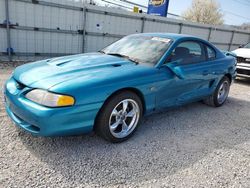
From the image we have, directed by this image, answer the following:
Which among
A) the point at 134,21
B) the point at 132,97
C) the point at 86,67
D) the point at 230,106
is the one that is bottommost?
the point at 230,106

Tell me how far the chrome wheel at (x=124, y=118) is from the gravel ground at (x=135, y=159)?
0.16 m

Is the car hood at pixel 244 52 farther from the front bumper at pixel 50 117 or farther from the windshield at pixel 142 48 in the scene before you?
the front bumper at pixel 50 117

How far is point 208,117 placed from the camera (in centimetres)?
432

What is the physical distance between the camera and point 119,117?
3006 mm

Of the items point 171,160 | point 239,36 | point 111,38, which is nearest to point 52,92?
point 171,160

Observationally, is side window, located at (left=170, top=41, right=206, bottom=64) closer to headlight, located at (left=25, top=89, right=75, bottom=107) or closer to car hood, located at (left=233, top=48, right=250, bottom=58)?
headlight, located at (left=25, top=89, right=75, bottom=107)

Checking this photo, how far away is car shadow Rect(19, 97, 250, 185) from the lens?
Answer: 241cm

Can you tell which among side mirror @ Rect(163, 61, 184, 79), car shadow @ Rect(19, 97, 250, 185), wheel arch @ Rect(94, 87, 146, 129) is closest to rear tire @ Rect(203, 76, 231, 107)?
car shadow @ Rect(19, 97, 250, 185)

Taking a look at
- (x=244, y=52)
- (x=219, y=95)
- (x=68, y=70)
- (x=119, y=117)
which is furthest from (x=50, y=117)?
(x=244, y=52)

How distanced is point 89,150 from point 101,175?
49cm

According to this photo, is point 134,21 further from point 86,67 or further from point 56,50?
point 86,67

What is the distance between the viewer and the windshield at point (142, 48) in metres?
3.47

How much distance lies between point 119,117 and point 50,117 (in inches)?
37.3

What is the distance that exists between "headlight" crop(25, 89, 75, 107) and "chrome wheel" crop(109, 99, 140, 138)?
2.00 ft
